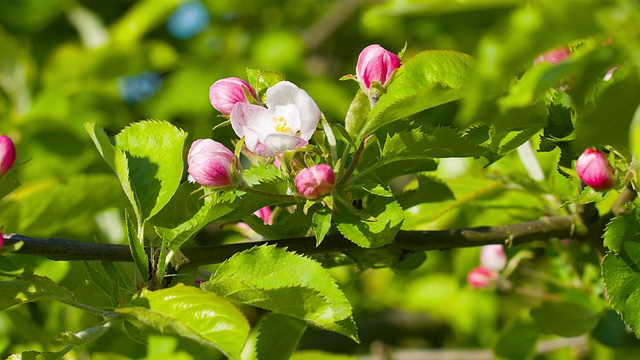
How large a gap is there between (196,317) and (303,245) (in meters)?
0.22

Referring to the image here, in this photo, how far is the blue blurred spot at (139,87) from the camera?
9.98ft

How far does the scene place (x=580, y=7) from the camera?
73 cm

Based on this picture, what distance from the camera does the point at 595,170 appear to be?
94 centimetres

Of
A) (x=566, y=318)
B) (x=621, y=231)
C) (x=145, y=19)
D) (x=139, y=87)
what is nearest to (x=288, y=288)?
(x=621, y=231)

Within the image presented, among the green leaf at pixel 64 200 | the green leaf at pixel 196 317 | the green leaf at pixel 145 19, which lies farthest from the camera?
the green leaf at pixel 145 19

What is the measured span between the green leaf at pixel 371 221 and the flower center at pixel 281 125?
113mm

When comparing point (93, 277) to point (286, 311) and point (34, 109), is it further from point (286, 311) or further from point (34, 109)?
point (34, 109)

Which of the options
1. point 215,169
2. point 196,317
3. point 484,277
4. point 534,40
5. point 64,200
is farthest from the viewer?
point 484,277

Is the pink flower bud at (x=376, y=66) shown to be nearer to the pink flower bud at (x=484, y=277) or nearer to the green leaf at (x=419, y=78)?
the green leaf at (x=419, y=78)

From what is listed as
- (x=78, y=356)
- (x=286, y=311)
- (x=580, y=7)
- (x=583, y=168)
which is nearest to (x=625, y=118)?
(x=580, y=7)

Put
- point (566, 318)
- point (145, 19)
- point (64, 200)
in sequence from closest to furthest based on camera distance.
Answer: point (566, 318)
point (64, 200)
point (145, 19)

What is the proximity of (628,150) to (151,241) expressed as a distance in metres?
0.62

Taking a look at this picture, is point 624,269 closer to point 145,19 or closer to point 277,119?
point 277,119

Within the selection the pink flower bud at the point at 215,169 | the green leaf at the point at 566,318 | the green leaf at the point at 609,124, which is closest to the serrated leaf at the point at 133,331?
the pink flower bud at the point at 215,169
